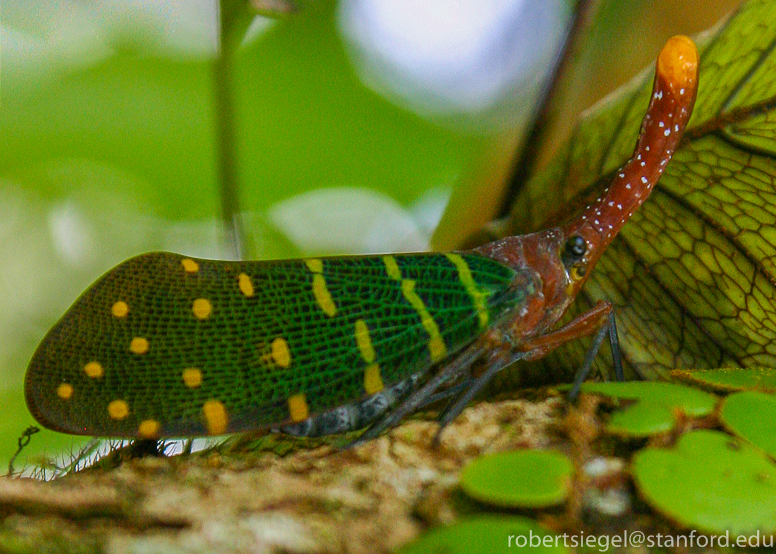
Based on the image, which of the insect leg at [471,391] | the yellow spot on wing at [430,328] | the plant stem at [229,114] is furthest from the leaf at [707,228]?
the plant stem at [229,114]

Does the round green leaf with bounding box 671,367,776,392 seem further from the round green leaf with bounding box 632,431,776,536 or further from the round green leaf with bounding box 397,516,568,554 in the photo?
the round green leaf with bounding box 397,516,568,554

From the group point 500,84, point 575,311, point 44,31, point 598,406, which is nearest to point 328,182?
point 500,84

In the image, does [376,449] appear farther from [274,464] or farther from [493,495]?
[493,495]

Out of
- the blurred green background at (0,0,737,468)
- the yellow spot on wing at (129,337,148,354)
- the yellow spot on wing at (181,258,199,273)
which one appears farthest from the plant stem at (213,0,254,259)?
the yellow spot on wing at (129,337,148,354)

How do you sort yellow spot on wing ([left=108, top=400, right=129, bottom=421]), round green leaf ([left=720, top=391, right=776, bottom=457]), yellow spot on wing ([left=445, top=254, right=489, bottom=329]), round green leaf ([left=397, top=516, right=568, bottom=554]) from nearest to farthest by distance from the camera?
round green leaf ([left=397, top=516, right=568, bottom=554]), round green leaf ([left=720, top=391, right=776, bottom=457]), yellow spot on wing ([left=108, top=400, right=129, bottom=421]), yellow spot on wing ([left=445, top=254, right=489, bottom=329])

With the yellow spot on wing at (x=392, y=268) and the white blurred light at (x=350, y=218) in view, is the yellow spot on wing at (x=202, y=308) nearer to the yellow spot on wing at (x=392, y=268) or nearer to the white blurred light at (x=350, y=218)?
the yellow spot on wing at (x=392, y=268)

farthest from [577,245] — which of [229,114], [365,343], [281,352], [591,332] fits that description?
[229,114]
